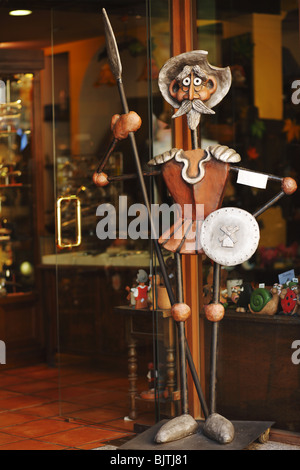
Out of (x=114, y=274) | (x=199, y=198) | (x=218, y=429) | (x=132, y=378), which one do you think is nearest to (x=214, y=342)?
(x=218, y=429)

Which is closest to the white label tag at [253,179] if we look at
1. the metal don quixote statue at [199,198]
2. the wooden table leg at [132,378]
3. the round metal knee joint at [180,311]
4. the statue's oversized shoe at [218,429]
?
the metal don quixote statue at [199,198]

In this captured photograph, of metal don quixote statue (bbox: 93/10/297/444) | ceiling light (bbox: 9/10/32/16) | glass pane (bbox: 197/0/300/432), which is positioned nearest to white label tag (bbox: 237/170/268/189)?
metal don quixote statue (bbox: 93/10/297/444)

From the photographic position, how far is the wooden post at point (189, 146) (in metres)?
4.04

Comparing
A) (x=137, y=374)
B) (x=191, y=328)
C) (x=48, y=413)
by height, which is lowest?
(x=48, y=413)

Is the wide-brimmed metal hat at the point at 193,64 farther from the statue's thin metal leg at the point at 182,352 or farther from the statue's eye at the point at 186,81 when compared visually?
the statue's thin metal leg at the point at 182,352

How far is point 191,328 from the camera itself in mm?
4086

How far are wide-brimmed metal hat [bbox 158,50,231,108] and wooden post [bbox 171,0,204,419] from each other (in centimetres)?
48

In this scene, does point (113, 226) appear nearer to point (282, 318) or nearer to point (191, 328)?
point (191, 328)

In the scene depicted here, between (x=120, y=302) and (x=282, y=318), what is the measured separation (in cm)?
122

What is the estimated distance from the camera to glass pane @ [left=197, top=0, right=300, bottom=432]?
12.6ft

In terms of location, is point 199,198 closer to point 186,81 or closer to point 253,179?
point 253,179

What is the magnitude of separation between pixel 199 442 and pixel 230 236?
90 cm

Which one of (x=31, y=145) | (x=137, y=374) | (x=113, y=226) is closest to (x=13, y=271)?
(x=31, y=145)

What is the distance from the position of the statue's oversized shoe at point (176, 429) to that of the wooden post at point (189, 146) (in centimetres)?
62
